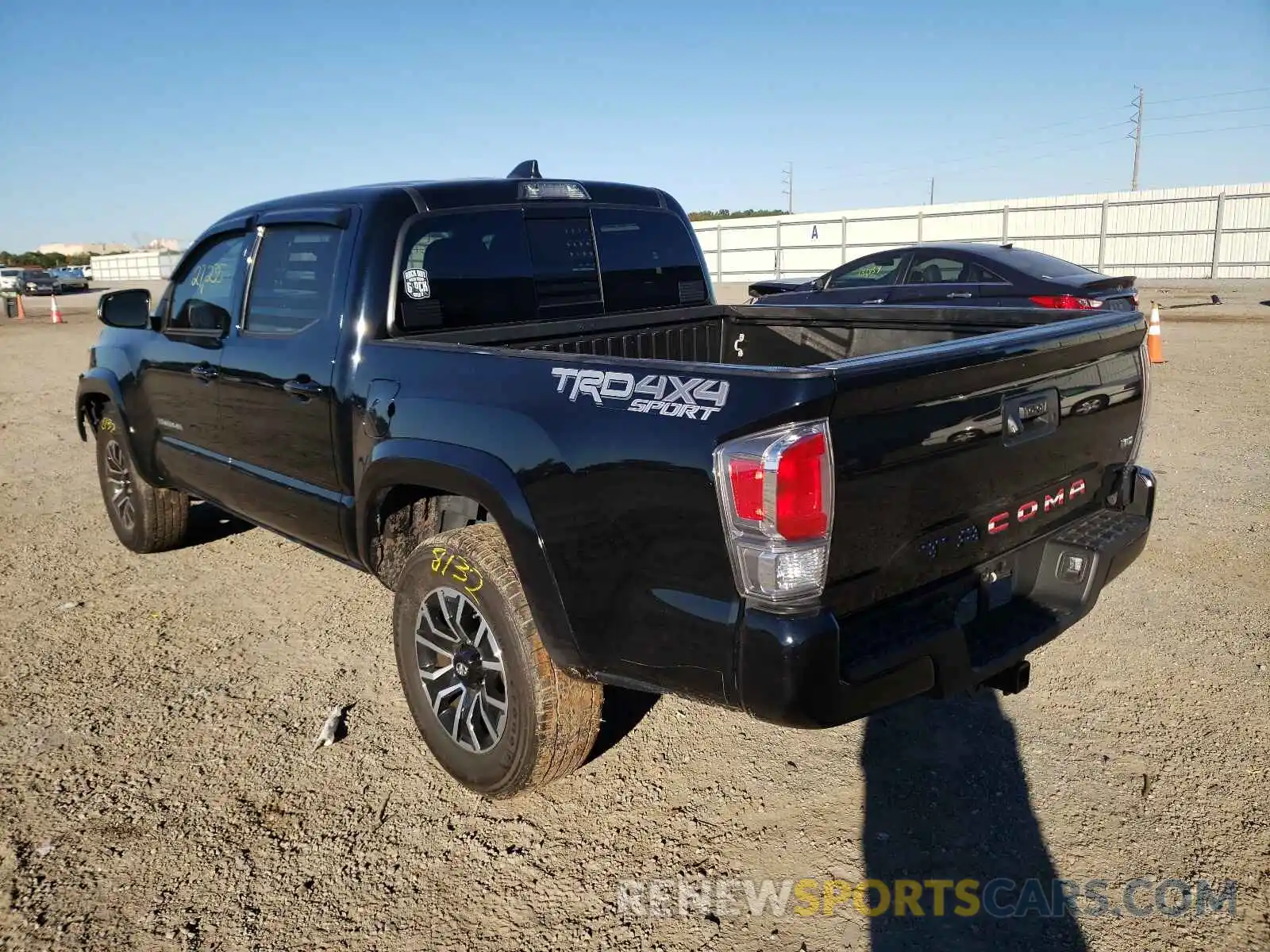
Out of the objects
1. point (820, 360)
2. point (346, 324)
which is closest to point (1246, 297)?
point (820, 360)

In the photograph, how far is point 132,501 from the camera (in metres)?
5.57

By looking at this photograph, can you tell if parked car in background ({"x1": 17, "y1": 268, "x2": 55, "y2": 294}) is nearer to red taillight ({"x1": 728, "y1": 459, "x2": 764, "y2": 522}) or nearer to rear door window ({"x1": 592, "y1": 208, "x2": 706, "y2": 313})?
rear door window ({"x1": 592, "y1": 208, "x2": 706, "y2": 313})

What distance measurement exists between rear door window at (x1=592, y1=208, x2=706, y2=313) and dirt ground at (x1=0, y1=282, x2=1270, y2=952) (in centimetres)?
187

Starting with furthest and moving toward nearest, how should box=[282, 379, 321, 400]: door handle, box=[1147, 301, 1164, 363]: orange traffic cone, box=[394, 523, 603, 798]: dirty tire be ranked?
box=[1147, 301, 1164, 363]: orange traffic cone → box=[282, 379, 321, 400]: door handle → box=[394, 523, 603, 798]: dirty tire

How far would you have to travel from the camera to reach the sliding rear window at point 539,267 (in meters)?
3.64

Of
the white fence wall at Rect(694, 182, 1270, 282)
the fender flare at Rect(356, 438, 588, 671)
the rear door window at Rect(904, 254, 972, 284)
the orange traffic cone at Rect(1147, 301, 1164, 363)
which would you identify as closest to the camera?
the fender flare at Rect(356, 438, 588, 671)

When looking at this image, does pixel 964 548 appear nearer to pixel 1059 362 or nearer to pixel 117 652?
pixel 1059 362

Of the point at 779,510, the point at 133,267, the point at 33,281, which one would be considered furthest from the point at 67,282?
the point at 779,510

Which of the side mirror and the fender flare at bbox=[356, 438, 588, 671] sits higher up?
the side mirror

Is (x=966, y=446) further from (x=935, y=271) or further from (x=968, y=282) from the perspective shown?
(x=935, y=271)

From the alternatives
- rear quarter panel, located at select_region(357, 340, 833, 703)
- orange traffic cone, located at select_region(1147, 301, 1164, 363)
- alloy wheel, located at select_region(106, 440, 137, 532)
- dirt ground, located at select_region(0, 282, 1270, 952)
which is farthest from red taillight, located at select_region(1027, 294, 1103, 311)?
alloy wheel, located at select_region(106, 440, 137, 532)

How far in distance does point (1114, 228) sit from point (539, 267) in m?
30.7

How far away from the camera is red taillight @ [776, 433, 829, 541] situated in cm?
219

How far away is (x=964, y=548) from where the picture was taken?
2715 mm
